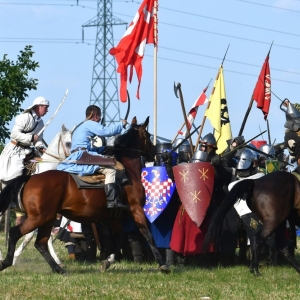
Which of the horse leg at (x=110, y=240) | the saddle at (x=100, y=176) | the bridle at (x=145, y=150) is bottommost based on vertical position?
the horse leg at (x=110, y=240)

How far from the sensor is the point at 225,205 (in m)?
12.1

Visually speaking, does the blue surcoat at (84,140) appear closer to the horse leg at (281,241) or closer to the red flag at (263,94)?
the horse leg at (281,241)

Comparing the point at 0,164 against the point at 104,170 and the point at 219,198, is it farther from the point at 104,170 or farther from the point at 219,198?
the point at 219,198

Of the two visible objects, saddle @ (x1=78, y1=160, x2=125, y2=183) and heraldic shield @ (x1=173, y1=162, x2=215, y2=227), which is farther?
heraldic shield @ (x1=173, y1=162, x2=215, y2=227)

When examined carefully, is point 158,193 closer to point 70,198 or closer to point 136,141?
point 136,141

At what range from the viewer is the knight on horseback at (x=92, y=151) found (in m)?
12.3

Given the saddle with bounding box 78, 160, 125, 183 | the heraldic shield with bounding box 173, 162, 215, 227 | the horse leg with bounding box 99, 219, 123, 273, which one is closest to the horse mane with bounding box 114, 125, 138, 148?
the saddle with bounding box 78, 160, 125, 183

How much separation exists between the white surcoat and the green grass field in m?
1.34

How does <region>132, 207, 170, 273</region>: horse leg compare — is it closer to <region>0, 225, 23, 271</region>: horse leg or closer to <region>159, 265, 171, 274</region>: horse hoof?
<region>159, 265, 171, 274</region>: horse hoof

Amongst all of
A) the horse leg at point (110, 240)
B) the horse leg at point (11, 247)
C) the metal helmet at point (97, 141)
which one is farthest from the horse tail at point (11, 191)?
the horse leg at point (110, 240)

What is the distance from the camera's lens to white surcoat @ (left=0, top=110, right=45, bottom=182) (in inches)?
524

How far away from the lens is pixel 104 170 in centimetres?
1240

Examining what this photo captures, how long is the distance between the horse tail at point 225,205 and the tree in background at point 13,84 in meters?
13.8

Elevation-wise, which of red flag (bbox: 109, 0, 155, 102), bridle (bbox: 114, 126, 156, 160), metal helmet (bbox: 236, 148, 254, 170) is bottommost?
metal helmet (bbox: 236, 148, 254, 170)
